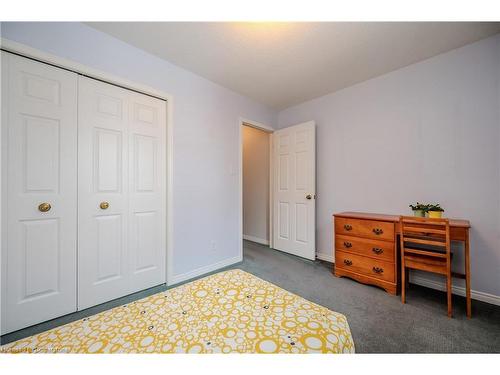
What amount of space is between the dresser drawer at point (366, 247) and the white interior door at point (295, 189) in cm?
64

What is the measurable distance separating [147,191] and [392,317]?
2561 mm

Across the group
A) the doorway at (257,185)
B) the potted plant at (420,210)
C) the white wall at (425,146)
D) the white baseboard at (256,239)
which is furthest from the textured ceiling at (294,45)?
the white baseboard at (256,239)

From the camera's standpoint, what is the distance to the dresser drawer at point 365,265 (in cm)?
214

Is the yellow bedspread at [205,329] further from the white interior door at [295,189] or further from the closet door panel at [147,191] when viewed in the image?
the white interior door at [295,189]

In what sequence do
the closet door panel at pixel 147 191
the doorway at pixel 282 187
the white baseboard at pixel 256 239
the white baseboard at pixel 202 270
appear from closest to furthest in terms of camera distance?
the closet door panel at pixel 147 191
the white baseboard at pixel 202 270
the doorway at pixel 282 187
the white baseboard at pixel 256 239

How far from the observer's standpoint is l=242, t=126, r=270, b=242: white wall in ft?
13.5

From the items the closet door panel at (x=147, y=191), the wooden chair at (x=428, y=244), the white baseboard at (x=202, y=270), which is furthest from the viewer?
the white baseboard at (x=202, y=270)

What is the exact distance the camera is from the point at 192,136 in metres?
2.52

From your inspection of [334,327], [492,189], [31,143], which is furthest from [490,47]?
[31,143]

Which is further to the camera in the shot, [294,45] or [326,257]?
[326,257]

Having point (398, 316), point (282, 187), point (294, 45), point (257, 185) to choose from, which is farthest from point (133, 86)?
point (398, 316)

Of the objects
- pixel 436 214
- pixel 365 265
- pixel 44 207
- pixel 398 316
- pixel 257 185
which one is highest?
pixel 257 185

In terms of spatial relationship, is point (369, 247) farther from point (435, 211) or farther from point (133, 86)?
point (133, 86)
